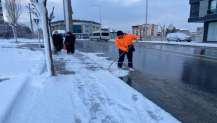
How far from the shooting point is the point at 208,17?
104ft

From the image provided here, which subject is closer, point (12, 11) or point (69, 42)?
point (69, 42)

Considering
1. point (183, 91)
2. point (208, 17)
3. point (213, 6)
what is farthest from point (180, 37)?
point (183, 91)

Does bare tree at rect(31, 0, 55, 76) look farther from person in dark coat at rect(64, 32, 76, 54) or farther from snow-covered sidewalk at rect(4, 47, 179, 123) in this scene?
person in dark coat at rect(64, 32, 76, 54)

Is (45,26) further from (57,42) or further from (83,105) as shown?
(57,42)

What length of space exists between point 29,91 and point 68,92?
994 mm

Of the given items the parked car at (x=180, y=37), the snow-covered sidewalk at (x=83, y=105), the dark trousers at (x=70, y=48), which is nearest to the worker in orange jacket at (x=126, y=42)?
the snow-covered sidewalk at (x=83, y=105)

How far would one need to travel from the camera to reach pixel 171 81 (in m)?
6.75

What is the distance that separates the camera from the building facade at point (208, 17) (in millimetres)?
31361

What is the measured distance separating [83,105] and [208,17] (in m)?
32.1

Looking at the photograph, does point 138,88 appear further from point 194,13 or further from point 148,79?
point 194,13

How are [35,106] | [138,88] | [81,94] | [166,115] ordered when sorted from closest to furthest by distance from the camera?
[166,115], [35,106], [81,94], [138,88]

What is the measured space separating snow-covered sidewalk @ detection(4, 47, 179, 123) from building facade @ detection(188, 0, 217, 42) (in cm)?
2981

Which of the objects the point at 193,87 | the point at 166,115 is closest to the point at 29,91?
the point at 166,115

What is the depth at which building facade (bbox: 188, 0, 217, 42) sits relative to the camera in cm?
3136
